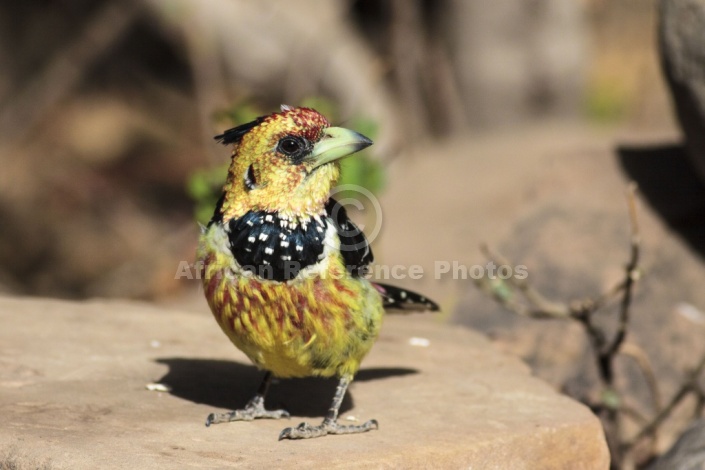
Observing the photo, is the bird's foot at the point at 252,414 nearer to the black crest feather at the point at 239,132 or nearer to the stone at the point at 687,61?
the black crest feather at the point at 239,132

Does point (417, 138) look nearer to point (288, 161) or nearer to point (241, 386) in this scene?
point (241, 386)

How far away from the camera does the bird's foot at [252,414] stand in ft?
13.2

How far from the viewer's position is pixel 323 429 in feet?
12.9

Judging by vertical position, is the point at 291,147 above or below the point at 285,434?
above

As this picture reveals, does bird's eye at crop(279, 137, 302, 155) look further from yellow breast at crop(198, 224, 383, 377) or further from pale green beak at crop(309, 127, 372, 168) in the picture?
yellow breast at crop(198, 224, 383, 377)

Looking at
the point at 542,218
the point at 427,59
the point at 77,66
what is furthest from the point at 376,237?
the point at 77,66

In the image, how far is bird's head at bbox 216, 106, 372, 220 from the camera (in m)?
3.91

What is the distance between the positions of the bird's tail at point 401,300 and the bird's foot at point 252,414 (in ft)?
2.20

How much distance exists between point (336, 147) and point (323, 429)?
107 cm

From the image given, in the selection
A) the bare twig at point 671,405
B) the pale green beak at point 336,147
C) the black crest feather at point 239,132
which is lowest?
the bare twig at point 671,405

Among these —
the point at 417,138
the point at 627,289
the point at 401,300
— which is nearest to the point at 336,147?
the point at 401,300

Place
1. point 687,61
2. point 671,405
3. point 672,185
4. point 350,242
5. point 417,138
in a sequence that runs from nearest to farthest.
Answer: point 350,242
point 671,405
point 687,61
point 672,185
point 417,138

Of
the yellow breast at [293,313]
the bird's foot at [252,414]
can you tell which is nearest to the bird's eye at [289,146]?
the yellow breast at [293,313]

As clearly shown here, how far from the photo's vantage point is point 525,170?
8516 millimetres
